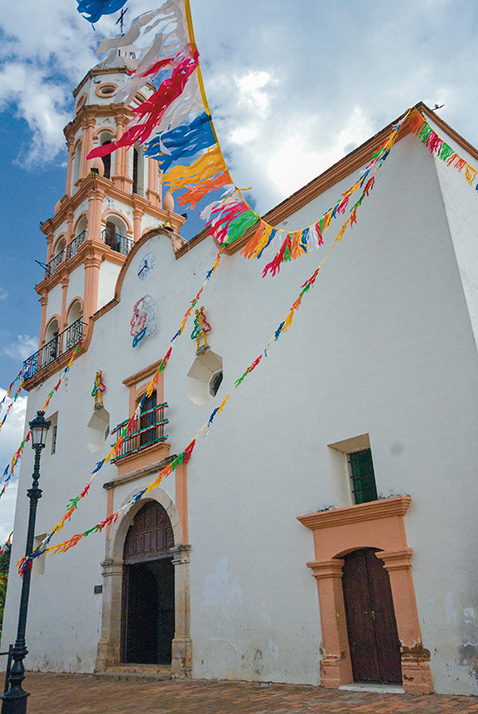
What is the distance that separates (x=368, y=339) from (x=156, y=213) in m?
12.8

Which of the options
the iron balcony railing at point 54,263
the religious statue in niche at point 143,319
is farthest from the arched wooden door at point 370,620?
the iron balcony railing at point 54,263

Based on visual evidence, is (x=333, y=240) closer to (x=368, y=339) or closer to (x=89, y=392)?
(x=368, y=339)

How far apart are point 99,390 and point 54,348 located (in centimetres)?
465

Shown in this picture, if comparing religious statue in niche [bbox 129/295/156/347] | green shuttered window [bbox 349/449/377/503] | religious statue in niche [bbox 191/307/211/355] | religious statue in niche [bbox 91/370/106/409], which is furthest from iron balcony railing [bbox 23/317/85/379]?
green shuttered window [bbox 349/449/377/503]

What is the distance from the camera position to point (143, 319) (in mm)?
13344

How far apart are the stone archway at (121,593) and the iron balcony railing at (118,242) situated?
8.84 m

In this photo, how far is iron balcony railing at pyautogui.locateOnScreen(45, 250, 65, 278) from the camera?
1936 cm

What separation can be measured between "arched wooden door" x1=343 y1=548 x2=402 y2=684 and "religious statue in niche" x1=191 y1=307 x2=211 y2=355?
188 inches

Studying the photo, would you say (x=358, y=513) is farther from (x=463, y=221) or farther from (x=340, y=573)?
(x=463, y=221)

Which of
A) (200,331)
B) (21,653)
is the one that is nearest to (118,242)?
(200,331)

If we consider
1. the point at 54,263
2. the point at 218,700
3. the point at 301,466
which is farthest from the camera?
the point at 54,263

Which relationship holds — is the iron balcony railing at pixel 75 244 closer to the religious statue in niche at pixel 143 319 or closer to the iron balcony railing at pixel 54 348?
the iron balcony railing at pixel 54 348

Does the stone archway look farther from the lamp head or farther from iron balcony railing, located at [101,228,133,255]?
iron balcony railing, located at [101,228,133,255]

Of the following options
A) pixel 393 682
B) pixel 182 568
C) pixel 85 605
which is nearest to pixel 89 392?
pixel 85 605
